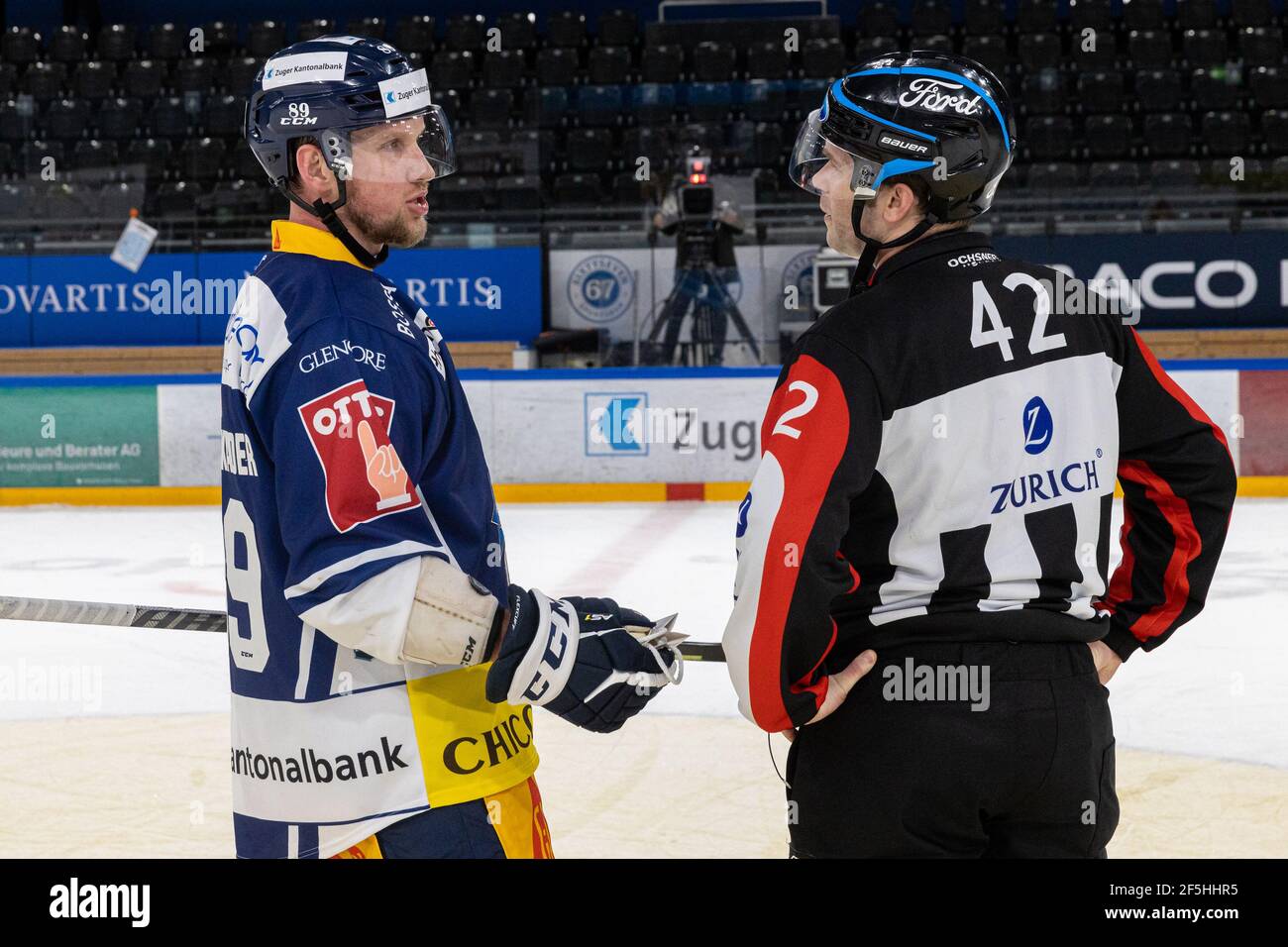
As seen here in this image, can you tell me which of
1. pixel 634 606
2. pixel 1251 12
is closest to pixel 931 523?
→ pixel 634 606

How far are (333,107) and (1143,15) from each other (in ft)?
46.8

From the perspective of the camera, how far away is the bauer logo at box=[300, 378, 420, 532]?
162 cm

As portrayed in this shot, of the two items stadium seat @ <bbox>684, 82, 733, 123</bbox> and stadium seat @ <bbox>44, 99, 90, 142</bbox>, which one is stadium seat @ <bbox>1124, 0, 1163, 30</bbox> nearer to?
stadium seat @ <bbox>684, 82, 733, 123</bbox>

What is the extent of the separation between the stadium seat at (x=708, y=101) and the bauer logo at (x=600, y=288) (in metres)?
1.96

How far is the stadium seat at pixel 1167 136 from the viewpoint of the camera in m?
13.1

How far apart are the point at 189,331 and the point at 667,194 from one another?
4.12 m

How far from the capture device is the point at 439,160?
2.08 m

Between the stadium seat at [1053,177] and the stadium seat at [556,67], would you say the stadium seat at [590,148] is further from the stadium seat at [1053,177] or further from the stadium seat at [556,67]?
the stadium seat at [1053,177]

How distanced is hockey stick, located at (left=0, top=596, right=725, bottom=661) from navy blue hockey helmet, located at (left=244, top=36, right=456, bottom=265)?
721 mm

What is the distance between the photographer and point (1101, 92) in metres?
13.5

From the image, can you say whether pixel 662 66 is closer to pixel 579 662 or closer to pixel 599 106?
pixel 599 106

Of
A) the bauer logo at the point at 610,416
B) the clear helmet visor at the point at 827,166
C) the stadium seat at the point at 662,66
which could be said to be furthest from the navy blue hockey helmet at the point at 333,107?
the stadium seat at the point at 662,66
